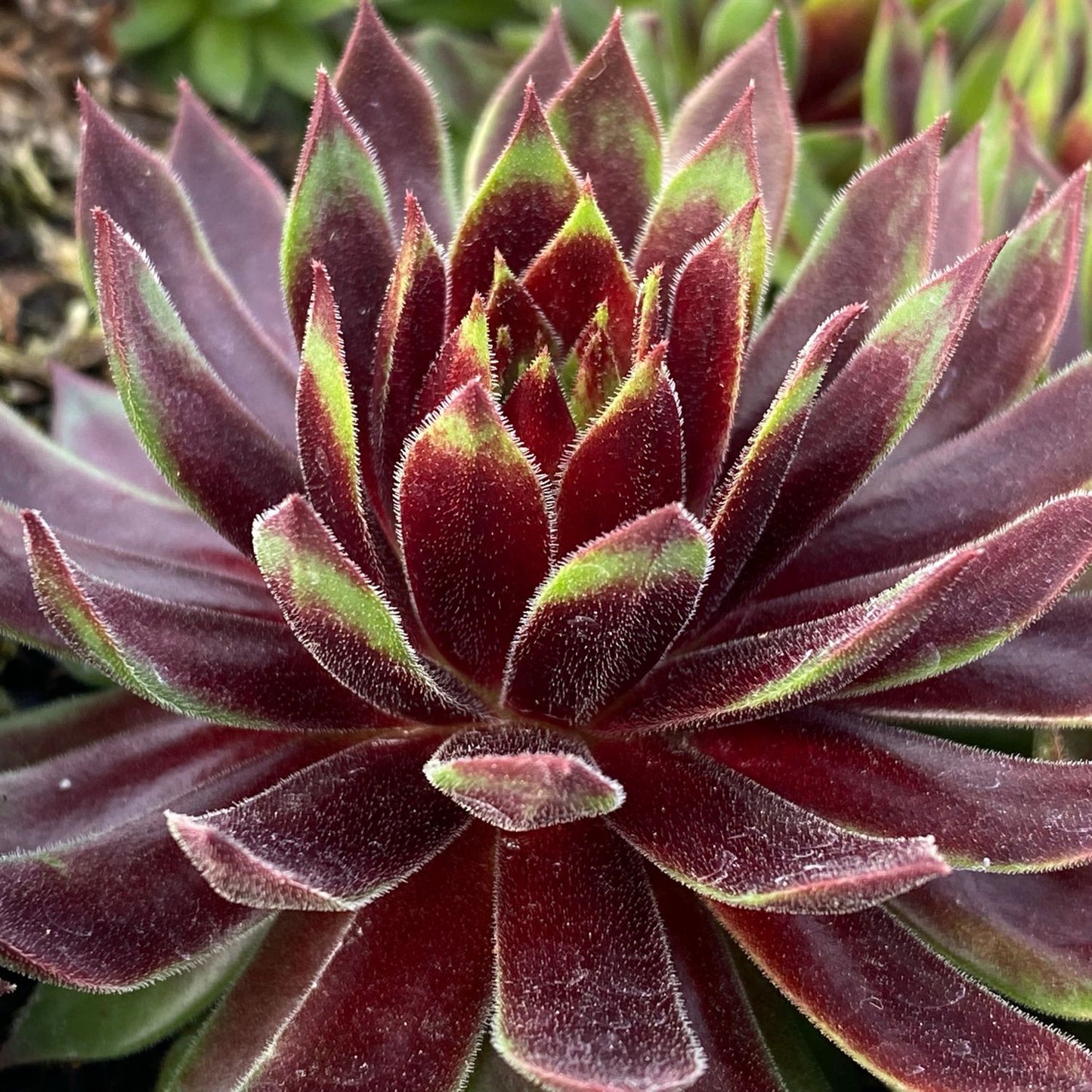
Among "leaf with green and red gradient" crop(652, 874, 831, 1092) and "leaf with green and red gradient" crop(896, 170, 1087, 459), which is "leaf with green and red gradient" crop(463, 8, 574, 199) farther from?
"leaf with green and red gradient" crop(652, 874, 831, 1092)

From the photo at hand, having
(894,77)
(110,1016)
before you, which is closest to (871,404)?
(110,1016)

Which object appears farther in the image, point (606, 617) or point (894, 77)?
point (894, 77)

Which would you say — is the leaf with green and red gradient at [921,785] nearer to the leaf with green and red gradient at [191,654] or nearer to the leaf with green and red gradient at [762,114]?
the leaf with green and red gradient at [191,654]

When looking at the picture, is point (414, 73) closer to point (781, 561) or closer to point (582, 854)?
point (781, 561)

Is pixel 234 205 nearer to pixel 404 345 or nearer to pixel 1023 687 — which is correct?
pixel 404 345

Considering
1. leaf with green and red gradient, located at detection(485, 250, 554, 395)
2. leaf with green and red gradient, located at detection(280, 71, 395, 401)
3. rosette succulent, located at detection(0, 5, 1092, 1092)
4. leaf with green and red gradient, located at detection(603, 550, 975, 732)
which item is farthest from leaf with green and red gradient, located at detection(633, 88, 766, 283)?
leaf with green and red gradient, located at detection(603, 550, 975, 732)

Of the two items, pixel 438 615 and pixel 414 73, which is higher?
pixel 414 73

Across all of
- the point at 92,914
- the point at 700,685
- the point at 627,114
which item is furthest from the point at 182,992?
the point at 627,114
